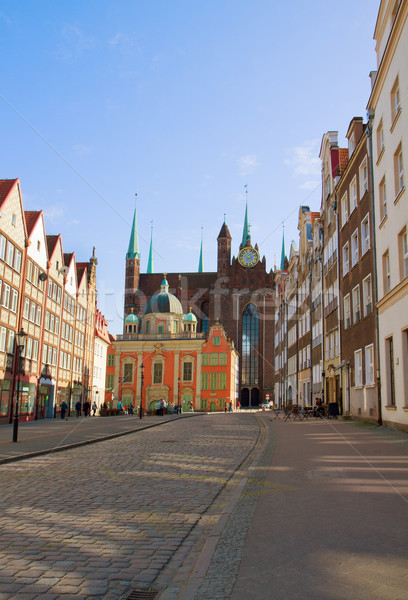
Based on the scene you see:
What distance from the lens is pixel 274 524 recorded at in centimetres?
636

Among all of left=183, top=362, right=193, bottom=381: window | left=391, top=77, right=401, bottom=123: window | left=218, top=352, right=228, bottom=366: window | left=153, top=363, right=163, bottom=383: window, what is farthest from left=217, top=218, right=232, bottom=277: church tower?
left=391, top=77, right=401, bottom=123: window

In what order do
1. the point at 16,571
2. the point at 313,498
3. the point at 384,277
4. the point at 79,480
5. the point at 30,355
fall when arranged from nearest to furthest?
the point at 16,571 → the point at 313,498 → the point at 79,480 → the point at 384,277 → the point at 30,355

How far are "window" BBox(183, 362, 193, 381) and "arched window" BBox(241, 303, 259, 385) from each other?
51.5 ft

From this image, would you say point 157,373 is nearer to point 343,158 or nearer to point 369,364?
point 343,158

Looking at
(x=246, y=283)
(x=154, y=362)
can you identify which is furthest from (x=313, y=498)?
(x=246, y=283)

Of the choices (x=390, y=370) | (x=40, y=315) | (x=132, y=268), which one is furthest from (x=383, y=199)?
(x=132, y=268)

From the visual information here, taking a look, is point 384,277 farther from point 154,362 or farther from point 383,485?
point 154,362

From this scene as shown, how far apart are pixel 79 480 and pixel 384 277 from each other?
47.1ft

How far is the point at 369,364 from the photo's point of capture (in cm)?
2330

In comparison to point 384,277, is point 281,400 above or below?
below

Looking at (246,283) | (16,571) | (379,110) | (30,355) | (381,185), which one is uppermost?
(246,283)

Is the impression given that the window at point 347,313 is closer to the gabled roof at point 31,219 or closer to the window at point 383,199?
the window at point 383,199

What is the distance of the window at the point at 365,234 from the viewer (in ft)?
76.3

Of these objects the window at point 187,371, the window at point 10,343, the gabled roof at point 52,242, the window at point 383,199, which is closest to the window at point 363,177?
the window at point 383,199
